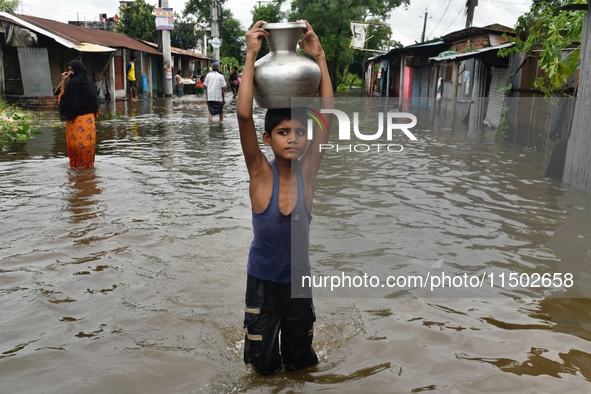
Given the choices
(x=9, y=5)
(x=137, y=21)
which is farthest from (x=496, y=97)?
(x=9, y=5)

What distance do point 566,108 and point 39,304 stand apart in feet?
29.2

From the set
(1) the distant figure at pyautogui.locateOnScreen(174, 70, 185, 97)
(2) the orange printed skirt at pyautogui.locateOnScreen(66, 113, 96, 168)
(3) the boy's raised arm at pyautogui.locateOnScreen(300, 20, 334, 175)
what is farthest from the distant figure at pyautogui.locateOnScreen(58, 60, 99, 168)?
(1) the distant figure at pyautogui.locateOnScreen(174, 70, 185, 97)

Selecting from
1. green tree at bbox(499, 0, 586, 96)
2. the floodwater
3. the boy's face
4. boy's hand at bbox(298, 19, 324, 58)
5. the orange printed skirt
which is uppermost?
green tree at bbox(499, 0, 586, 96)

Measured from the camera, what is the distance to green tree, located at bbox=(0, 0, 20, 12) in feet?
177

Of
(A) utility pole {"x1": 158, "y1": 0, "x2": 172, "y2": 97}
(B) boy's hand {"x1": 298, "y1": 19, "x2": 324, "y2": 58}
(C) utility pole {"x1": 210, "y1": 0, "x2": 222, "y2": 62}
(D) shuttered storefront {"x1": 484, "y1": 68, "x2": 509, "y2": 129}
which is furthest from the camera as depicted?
(C) utility pole {"x1": 210, "y1": 0, "x2": 222, "y2": 62}

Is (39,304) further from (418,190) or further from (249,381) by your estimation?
(418,190)

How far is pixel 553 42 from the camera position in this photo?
8914 millimetres

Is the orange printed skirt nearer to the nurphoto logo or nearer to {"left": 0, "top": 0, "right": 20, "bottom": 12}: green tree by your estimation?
the nurphoto logo

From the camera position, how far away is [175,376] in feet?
10.2

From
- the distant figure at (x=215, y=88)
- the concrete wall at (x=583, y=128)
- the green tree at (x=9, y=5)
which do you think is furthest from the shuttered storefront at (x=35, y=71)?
the green tree at (x=9, y=5)

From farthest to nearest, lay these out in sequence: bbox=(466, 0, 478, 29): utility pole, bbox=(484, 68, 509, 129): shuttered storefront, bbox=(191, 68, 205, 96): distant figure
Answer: bbox=(191, 68, 205, 96): distant figure, bbox=(466, 0, 478, 29): utility pole, bbox=(484, 68, 509, 129): shuttered storefront

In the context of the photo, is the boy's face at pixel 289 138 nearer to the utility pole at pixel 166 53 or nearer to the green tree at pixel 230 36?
the utility pole at pixel 166 53

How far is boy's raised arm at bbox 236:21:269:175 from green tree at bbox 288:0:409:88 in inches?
1590

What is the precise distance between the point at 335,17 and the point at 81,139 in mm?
36490
